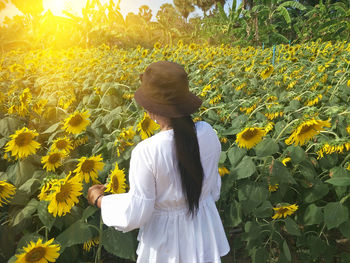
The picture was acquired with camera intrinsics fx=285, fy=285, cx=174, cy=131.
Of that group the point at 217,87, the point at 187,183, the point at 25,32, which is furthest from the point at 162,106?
the point at 25,32

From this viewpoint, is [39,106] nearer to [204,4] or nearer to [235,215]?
[235,215]

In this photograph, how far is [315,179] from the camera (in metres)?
1.76

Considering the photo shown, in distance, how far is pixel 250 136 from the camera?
61.4 inches

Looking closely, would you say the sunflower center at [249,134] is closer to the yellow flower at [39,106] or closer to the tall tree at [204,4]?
the yellow flower at [39,106]

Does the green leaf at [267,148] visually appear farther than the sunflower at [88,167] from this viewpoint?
Yes

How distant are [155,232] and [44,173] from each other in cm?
73

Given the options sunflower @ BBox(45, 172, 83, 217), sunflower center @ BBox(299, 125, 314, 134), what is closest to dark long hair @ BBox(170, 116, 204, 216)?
sunflower @ BBox(45, 172, 83, 217)

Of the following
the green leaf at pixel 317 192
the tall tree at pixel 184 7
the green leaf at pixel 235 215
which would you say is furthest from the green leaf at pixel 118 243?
the tall tree at pixel 184 7

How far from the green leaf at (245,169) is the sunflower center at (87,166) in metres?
0.74

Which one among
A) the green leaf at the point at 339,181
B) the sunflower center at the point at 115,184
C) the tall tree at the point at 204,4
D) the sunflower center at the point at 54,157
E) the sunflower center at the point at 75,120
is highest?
the tall tree at the point at 204,4

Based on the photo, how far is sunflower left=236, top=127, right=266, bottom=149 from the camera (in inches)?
59.6

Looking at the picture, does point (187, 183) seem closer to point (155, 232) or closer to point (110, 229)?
point (155, 232)

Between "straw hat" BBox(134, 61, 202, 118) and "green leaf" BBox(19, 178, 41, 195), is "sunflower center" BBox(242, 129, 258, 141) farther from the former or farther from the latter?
"green leaf" BBox(19, 178, 41, 195)

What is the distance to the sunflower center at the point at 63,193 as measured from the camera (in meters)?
1.22
